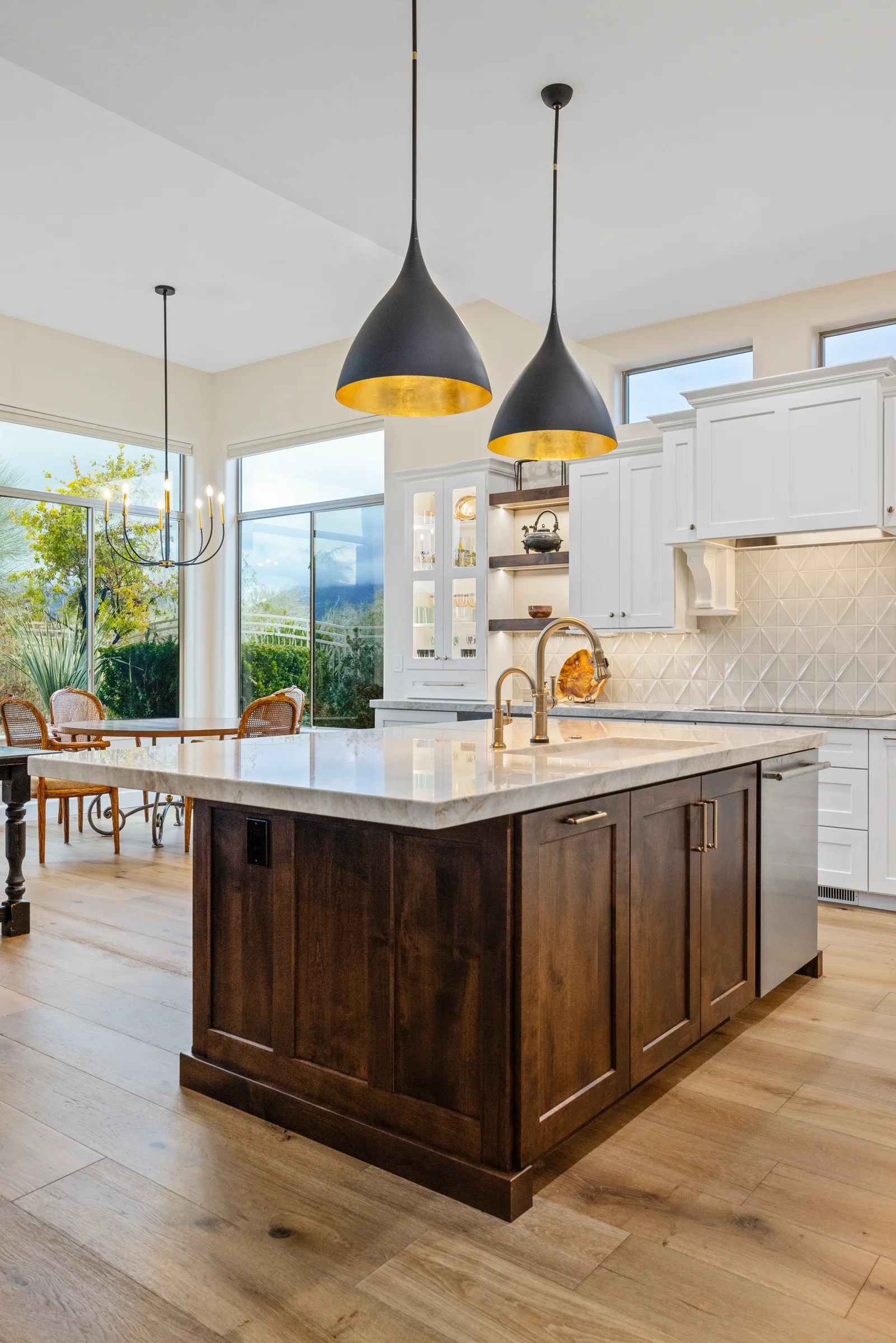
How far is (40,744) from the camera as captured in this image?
5.35 m

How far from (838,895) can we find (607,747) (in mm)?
2263

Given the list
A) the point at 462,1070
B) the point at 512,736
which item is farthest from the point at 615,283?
the point at 462,1070

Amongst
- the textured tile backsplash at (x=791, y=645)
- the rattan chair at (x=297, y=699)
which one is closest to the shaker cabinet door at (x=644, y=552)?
the textured tile backsplash at (x=791, y=645)

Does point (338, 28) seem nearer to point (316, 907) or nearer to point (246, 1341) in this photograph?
point (316, 907)

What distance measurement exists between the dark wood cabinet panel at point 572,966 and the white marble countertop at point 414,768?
11 centimetres

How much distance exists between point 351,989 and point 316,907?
0.20m


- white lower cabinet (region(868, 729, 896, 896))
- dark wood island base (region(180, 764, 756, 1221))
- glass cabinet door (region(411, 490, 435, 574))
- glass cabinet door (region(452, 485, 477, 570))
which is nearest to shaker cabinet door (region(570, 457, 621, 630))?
glass cabinet door (region(452, 485, 477, 570))

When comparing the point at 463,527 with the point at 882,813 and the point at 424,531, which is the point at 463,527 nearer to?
the point at 424,531

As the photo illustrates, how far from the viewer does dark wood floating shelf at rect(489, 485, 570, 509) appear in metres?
5.75

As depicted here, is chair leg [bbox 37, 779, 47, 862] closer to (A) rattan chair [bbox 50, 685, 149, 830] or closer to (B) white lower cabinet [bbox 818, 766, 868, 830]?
(A) rattan chair [bbox 50, 685, 149, 830]

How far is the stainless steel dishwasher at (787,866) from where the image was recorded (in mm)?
2992

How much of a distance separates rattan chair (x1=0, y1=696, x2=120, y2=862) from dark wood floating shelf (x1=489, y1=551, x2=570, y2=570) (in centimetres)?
269

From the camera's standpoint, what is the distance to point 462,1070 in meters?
1.93

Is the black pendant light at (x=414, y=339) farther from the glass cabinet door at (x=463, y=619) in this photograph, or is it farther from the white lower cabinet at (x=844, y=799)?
the glass cabinet door at (x=463, y=619)
